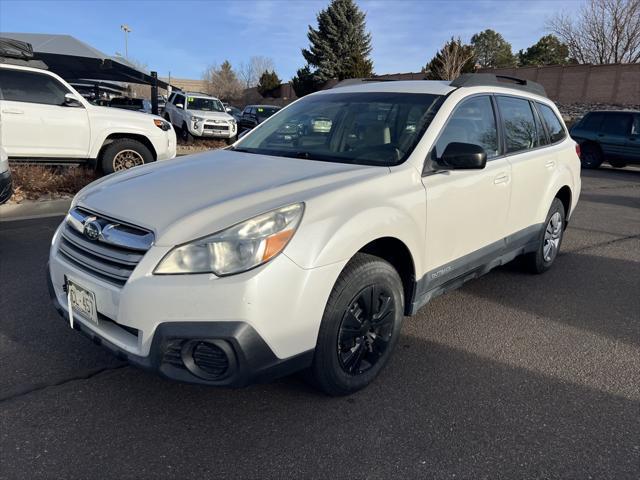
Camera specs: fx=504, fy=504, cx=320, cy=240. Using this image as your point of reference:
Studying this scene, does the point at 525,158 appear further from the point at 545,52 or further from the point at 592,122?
the point at 545,52

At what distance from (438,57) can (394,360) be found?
92.6ft

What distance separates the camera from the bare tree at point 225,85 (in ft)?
224

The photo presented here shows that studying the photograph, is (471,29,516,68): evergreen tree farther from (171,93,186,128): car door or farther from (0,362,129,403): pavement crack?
(0,362,129,403): pavement crack

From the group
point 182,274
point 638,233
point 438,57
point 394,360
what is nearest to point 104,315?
point 182,274

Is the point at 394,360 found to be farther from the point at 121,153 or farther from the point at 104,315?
the point at 121,153

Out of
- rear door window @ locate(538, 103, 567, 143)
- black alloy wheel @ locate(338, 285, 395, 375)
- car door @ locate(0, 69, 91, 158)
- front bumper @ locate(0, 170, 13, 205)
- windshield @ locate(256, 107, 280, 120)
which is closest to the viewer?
black alloy wheel @ locate(338, 285, 395, 375)

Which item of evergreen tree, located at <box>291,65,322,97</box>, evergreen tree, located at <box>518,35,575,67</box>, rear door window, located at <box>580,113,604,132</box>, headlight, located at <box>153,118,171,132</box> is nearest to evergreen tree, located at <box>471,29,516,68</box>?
evergreen tree, located at <box>518,35,575,67</box>

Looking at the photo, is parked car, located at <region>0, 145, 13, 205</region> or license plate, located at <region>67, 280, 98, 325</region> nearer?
license plate, located at <region>67, 280, 98, 325</region>

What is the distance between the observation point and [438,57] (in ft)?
93.1

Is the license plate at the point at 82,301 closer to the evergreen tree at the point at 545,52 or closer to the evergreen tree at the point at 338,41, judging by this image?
the evergreen tree at the point at 338,41

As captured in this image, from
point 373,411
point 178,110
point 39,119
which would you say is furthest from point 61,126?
point 178,110

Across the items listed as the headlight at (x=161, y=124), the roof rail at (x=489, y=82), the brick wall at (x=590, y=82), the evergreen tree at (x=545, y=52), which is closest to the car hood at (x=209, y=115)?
the headlight at (x=161, y=124)

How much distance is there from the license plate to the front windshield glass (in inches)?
650

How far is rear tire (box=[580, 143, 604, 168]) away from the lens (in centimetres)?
1570
